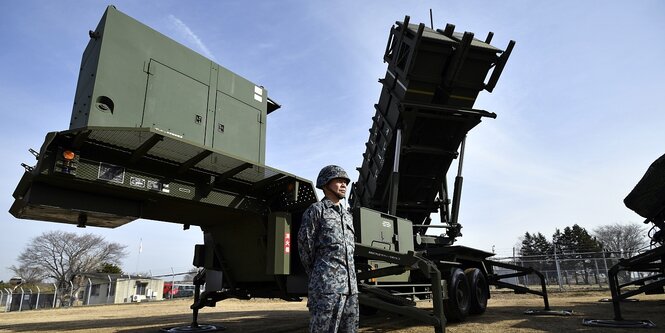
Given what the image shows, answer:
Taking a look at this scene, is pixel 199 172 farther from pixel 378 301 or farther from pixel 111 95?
pixel 378 301

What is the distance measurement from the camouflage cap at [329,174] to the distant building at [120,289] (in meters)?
26.9

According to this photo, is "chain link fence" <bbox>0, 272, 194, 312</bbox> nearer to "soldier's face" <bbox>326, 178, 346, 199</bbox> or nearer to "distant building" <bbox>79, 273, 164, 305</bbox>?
"distant building" <bbox>79, 273, 164, 305</bbox>

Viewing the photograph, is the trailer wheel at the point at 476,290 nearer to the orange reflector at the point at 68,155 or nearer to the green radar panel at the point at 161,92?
the green radar panel at the point at 161,92

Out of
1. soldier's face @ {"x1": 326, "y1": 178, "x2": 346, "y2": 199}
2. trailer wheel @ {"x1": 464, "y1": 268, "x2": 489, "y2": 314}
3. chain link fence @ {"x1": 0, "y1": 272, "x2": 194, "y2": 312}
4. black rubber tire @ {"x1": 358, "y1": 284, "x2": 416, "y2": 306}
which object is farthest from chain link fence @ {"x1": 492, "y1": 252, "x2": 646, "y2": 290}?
chain link fence @ {"x1": 0, "y1": 272, "x2": 194, "y2": 312}

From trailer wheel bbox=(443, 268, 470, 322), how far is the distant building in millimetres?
24356

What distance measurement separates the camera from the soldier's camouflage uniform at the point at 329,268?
2.46 metres

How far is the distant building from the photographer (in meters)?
27.4

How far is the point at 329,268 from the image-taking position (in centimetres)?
257

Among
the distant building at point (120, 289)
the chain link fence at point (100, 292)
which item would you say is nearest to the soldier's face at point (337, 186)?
the chain link fence at point (100, 292)

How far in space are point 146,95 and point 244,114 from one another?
1.32m

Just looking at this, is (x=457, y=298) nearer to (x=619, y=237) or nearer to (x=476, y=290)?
(x=476, y=290)

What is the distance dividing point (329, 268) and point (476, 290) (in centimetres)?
567

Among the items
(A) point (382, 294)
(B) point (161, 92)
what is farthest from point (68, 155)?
(A) point (382, 294)

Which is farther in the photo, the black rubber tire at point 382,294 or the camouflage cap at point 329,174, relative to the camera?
the black rubber tire at point 382,294
